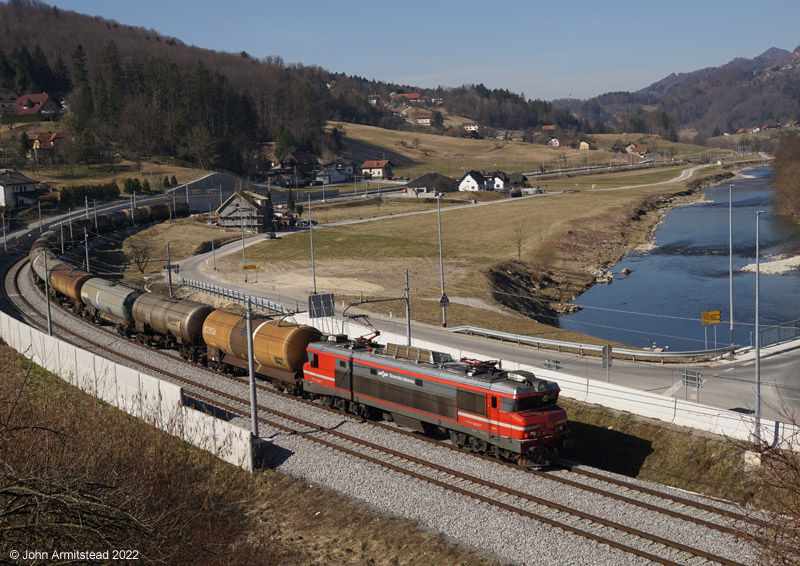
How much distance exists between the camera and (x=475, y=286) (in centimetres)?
6944

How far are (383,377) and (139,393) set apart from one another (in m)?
12.4

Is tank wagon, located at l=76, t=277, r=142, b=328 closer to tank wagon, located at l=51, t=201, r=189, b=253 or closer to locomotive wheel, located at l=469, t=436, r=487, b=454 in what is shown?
tank wagon, located at l=51, t=201, r=189, b=253

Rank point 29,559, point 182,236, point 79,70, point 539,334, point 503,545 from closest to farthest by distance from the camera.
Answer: point 29,559, point 503,545, point 539,334, point 182,236, point 79,70

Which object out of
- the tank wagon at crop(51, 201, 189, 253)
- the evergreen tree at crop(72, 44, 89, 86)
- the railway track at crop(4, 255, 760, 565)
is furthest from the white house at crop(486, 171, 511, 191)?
the railway track at crop(4, 255, 760, 565)

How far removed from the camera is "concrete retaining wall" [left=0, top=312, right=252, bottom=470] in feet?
96.1

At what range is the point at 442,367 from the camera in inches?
1179

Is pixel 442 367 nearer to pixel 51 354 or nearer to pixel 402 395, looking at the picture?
pixel 402 395

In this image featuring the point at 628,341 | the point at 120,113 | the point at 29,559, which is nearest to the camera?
the point at 29,559

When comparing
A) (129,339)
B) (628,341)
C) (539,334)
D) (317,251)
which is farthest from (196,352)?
(317,251)

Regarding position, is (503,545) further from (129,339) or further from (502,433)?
(129,339)

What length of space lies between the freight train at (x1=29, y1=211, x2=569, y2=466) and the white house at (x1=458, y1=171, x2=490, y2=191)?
139 m

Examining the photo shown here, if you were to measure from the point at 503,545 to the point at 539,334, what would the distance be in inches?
1246

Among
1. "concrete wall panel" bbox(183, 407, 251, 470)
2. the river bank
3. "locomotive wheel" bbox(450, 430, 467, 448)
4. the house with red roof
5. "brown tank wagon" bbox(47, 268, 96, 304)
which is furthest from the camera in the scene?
the house with red roof

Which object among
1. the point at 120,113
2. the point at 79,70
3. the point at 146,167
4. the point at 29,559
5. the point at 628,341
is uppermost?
the point at 79,70
